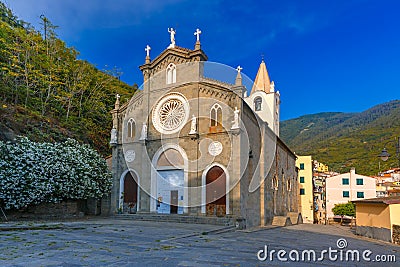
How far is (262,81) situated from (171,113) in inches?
902

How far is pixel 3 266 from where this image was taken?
7191mm

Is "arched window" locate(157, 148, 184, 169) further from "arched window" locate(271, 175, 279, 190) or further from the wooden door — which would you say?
"arched window" locate(271, 175, 279, 190)

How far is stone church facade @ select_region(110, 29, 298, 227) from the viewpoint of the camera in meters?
21.0

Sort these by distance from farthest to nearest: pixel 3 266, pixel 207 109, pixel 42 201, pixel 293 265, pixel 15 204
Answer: pixel 207 109 → pixel 42 201 → pixel 15 204 → pixel 293 265 → pixel 3 266

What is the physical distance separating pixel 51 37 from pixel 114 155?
18749 mm

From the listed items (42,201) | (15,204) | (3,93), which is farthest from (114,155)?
(3,93)

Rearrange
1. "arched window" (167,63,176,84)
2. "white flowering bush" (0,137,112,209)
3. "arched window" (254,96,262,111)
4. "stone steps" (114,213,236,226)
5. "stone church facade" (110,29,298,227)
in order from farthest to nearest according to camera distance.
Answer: "arched window" (254,96,262,111)
"arched window" (167,63,176,84)
"stone church facade" (110,29,298,227)
"stone steps" (114,213,236,226)
"white flowering bush" (0,137,112,209)

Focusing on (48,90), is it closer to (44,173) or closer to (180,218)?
(44,173)

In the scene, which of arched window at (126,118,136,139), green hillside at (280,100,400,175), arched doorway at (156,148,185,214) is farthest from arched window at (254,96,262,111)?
green hillside at (280,100,400,175)

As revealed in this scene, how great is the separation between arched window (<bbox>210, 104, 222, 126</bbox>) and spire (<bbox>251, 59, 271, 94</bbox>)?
2173cm

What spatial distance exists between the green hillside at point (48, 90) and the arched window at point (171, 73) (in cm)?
1056

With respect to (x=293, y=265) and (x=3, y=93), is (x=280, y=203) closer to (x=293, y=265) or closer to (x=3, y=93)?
(x=293, y=265)

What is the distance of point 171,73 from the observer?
81.3 feet

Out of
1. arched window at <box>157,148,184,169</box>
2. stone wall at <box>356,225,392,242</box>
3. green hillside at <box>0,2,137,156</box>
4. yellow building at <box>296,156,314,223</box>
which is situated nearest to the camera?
stone wall at <box>356,225,392,242</box>
